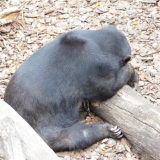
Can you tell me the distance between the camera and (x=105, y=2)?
19.1 feet

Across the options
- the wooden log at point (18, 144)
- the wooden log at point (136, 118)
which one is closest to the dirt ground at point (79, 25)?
the wooden log at point (136, 118)

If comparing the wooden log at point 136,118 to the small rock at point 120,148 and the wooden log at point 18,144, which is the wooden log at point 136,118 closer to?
the small rock at point 120,148

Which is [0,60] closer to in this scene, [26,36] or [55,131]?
[26,36]

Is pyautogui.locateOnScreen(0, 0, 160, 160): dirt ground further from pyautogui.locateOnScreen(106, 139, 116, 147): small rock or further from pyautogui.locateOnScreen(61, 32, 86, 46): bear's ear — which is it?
pyautogui.locateOnScreen(61, 32, 86, 46): bear's ear

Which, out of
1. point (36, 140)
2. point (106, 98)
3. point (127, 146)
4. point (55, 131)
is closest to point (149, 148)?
point (127, 146)

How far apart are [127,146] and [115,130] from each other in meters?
0.20

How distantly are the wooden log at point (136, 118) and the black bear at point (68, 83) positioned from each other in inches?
3.4

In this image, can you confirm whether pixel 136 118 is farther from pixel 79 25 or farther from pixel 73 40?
pixel 79 25

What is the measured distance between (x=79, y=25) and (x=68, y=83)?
186 cm

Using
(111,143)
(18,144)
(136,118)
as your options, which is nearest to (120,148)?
(111,143)

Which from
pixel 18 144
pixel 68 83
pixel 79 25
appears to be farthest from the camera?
pixel 79 25

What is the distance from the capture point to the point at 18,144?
2.65 m

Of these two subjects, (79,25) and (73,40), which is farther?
(79,25)

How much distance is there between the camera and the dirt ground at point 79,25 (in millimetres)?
4734
